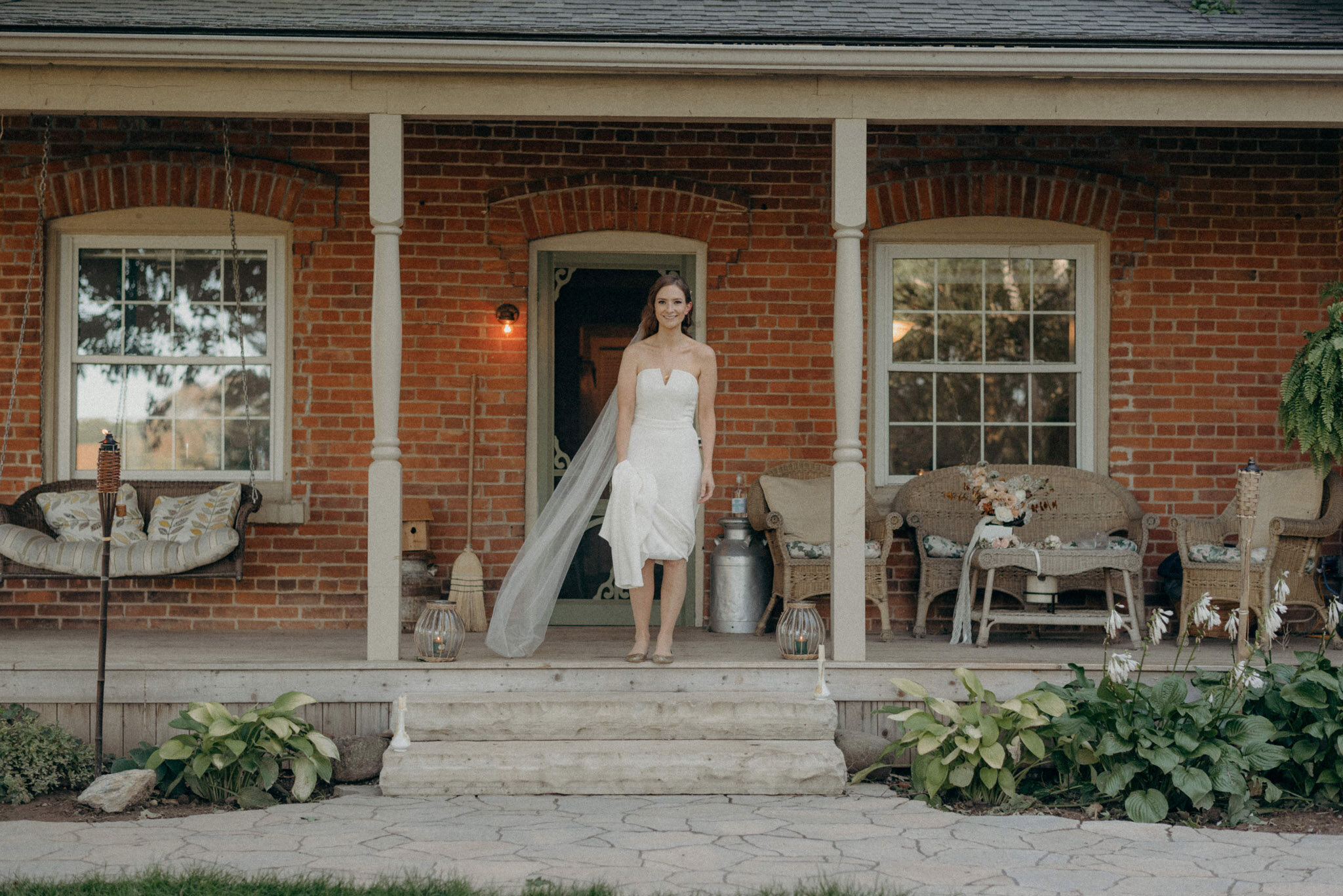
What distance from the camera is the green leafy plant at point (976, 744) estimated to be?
16.0ft

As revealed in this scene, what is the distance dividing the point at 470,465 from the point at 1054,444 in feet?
11.5

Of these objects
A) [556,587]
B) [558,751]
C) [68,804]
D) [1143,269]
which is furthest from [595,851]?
[1143,269]

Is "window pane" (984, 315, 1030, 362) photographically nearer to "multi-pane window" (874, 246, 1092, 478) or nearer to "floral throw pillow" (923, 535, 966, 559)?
"multi-pane window" (874, 246, 1092, 478)

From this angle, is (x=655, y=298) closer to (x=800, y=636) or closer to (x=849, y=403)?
(x=849, y=403)

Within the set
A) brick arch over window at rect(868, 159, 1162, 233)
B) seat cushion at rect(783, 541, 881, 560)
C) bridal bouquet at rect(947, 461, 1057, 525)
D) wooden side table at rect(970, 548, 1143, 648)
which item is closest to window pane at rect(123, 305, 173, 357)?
seat cushion at rect(783, 541, 881, 560)

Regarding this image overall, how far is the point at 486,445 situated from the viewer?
729 centimetres

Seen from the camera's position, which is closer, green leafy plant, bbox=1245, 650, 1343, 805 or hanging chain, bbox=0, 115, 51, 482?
green leafy plant, bbox=1245, 650, 1343, 805

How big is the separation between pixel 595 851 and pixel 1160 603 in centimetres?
443

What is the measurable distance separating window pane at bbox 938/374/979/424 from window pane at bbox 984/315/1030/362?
8.4 inches

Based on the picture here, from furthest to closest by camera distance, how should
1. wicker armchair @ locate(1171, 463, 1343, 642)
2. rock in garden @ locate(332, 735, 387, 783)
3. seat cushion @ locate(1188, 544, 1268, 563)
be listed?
seat cushion @ locate(1188, 544, 1268, 563)
wicker armchair @ locate(1171, 463, 1343, 642)
rock in garden @ locate(332, 735, 387, 783)

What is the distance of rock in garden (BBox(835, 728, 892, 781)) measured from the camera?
5.38 metres

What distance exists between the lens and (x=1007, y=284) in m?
7.56

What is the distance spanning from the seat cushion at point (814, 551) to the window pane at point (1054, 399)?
157cm

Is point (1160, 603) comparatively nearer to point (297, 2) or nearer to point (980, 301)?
point (980, 301)
